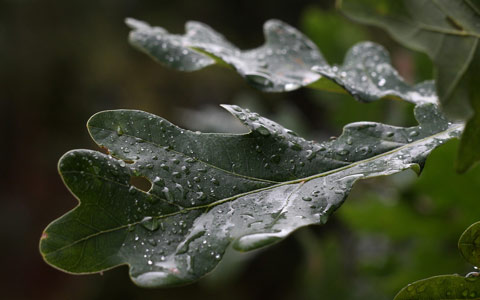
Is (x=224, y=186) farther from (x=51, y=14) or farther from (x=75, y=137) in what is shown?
(x=51, y=14)

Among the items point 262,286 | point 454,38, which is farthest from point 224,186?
point 262,286

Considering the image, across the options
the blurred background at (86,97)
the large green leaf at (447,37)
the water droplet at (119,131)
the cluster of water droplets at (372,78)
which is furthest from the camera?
the blurred background at (86,97)

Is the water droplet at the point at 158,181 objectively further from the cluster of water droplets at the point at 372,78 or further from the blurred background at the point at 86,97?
the blurred background at the point at 86,97

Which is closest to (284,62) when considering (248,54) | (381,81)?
(248,54)

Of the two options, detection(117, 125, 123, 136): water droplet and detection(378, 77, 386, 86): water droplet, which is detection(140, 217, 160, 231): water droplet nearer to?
detection(117, 125, 123, 136): water droplet

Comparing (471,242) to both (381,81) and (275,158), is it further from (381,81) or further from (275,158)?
(381,81)

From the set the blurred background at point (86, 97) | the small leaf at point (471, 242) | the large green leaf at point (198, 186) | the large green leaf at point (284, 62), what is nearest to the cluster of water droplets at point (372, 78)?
the large green leaf at point (284, 62)

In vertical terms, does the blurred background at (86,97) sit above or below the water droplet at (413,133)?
below

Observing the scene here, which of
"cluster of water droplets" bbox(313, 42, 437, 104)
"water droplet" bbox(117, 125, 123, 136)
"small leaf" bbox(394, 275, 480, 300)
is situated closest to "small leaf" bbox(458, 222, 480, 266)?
"small leaf" bbox(394, 275, 480, 300)
